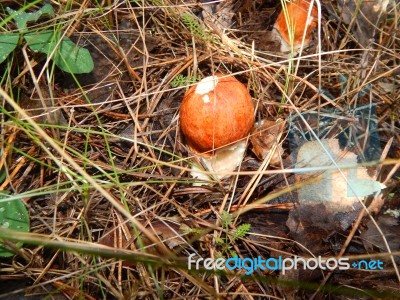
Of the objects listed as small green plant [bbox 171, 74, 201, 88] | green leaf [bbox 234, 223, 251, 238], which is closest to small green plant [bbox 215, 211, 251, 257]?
green leaf [bbox 234, 223, 251, 238]

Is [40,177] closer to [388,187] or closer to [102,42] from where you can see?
[102,42]

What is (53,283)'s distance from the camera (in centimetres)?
191

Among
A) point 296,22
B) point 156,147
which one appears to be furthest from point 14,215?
point 296,22

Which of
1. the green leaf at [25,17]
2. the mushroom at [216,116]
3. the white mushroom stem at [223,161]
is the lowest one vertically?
the white mushroom stem at [223,161]

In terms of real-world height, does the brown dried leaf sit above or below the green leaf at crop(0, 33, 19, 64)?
above

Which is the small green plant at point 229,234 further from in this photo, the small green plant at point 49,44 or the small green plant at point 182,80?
the small green plant at point 49,44

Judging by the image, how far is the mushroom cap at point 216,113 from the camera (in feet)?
6.72

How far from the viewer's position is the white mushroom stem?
229cm

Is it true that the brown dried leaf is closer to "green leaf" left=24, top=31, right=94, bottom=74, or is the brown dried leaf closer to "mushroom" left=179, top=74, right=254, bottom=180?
"mushroom" left=179, top=74, right=254, bottom=180

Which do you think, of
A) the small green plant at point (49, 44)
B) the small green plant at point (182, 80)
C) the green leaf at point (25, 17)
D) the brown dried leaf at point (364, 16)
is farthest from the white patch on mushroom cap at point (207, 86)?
the brown dried leaf at point (364, 16)

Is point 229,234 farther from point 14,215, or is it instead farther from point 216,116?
point 14,215

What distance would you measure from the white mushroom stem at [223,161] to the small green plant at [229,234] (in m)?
0.28

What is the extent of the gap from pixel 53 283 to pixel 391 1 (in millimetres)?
2679

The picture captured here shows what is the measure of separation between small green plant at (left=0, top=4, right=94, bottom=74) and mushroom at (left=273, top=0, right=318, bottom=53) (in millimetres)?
1281
